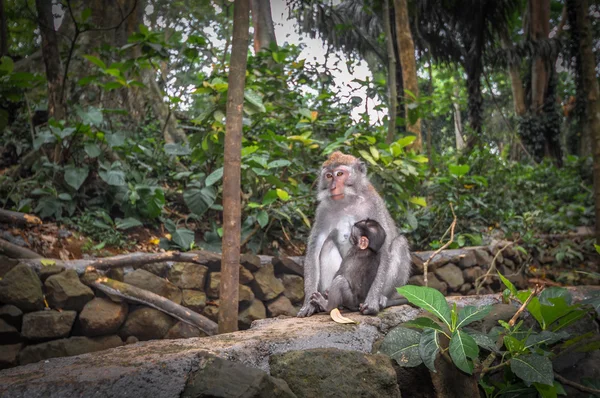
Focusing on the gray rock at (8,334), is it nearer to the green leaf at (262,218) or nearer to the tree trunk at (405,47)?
the green leaf at (262,218)

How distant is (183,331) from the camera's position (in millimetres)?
3859

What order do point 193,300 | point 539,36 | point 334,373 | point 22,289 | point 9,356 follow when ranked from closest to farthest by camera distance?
point 334,373, point 9,356, point 22,289, point 193,300, point 539,36

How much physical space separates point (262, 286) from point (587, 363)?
2600 mm

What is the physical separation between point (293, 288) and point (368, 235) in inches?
69.8

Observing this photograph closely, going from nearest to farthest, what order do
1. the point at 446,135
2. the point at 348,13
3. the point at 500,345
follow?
the point at 500,345, the point at 348,13, the point at 446,135

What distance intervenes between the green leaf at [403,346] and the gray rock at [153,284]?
2.12m

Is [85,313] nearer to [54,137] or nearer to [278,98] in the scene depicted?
[54,137]

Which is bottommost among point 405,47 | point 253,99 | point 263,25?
point 253,99

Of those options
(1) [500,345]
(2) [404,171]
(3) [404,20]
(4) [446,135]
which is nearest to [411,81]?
(3) [404,20]

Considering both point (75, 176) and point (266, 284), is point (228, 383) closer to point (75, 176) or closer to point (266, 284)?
point (266, 284)

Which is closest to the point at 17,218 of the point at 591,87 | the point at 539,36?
the point at 591,87

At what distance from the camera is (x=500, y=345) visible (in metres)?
2.72

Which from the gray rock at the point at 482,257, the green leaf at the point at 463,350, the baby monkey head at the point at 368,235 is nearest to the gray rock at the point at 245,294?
the baby monkey head at the point at 368,235

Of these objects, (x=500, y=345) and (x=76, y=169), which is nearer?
(x=500, y=345)
